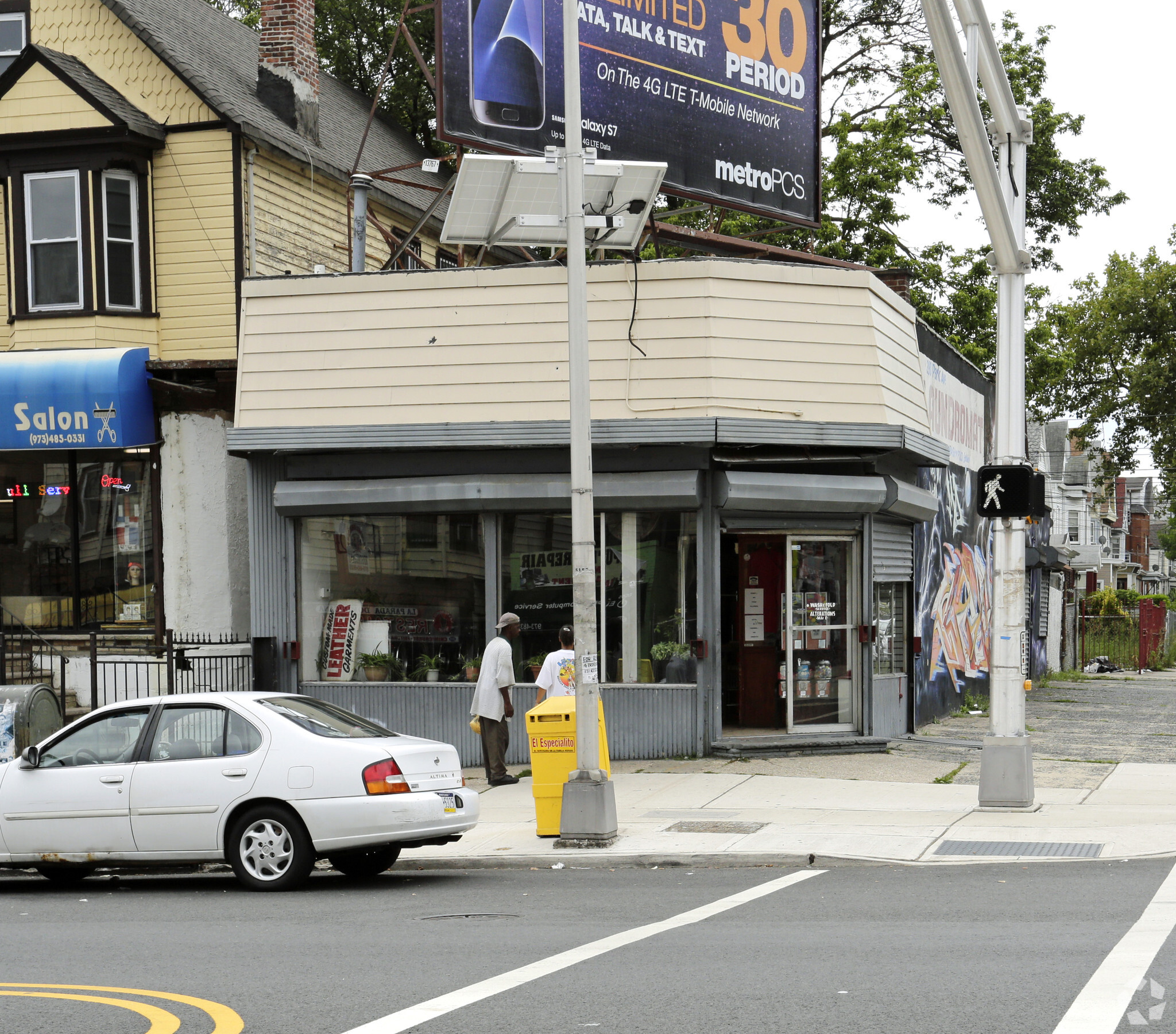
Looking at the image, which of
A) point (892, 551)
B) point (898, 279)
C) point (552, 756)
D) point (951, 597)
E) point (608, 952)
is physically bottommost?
point (608, 952)

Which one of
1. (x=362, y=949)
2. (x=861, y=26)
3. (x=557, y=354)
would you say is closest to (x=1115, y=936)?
(x=362, y=949)

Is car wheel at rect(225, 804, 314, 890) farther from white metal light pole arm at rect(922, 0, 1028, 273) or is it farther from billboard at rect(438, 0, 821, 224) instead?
billboard at rect(438, 0, 821, 224)

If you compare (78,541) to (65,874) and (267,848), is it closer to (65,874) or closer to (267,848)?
(65,874)

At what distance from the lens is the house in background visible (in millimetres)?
17672

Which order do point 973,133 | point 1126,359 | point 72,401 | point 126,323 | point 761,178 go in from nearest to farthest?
point 973,133
point 72,401
point 126,323
point 761,178
point 1126,359

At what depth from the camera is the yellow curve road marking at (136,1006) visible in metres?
6.04

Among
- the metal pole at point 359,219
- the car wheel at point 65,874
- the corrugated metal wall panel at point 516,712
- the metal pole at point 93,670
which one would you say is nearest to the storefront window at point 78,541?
the metal pole at point 93,670

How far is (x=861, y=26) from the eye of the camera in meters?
34.4

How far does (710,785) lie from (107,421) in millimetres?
8696

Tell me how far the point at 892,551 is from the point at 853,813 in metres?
5.97

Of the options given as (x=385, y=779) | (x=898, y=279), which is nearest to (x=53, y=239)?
(x=385, y=779)

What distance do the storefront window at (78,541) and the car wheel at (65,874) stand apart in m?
7.04

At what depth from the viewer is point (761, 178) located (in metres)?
19.5

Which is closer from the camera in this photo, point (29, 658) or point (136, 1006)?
point (136, 1006)
